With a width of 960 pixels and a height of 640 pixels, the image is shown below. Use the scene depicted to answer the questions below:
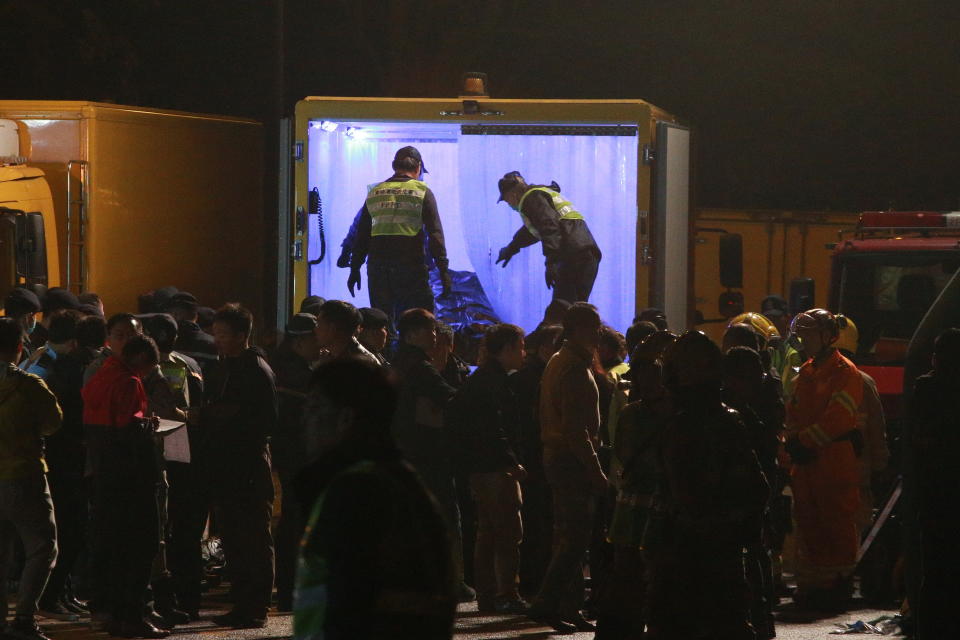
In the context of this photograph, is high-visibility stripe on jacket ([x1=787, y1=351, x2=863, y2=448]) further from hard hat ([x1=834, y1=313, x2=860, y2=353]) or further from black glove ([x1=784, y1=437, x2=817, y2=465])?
hard hat ([x1=834, y1=313, x2=860, y2=353])

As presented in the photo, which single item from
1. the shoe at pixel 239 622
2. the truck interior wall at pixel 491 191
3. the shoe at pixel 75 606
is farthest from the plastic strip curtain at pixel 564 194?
the shoe at pixel 75 606

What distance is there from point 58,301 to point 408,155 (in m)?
2.97

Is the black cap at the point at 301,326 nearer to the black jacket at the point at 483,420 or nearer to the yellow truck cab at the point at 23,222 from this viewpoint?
the black jacket at the point at 483,420

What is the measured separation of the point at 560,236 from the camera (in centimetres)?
1227

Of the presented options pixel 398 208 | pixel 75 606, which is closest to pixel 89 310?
pixel 75 606

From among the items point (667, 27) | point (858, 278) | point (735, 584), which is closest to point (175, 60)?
point (667, 27)

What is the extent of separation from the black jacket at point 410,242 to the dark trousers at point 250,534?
3.30 m

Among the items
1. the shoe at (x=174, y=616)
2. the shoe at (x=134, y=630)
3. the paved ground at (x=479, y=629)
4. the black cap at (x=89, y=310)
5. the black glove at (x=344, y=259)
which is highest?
the black glove at (x=344, y=259)

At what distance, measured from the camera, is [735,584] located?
20.2 ft

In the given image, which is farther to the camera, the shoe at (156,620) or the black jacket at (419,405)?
the black jacket at (419,405)

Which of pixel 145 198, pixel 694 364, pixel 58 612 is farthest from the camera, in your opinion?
pixel 145 198

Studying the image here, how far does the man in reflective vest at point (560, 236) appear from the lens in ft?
40.3

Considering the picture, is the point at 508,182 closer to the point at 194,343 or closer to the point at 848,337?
the point at 194,343

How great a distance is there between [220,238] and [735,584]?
1042 centimetres
